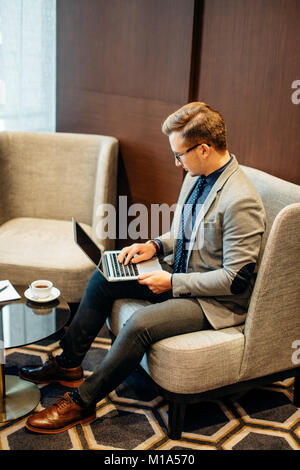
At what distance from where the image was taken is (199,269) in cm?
210

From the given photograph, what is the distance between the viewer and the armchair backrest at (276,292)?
73.4 inches

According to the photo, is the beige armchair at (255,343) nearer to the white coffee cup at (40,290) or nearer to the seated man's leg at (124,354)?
the seated man's leg at (124,354)

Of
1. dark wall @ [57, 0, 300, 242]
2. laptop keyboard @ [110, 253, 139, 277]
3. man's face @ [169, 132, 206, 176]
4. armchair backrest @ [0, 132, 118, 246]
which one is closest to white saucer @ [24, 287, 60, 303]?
laptop keyboard @ [110, 253, 139, 277]

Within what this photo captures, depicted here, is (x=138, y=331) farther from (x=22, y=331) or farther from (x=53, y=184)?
(x=53, y=184)

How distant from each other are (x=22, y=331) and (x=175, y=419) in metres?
0.66

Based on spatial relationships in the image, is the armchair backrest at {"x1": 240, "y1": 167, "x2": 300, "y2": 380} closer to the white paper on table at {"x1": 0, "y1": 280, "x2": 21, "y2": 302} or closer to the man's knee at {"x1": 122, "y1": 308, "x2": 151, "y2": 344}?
the man's knee at {"x1": 122, "y1": 308, "x2": 151, "y2": 344}

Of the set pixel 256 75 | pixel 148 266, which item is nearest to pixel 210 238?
pixel 148 266

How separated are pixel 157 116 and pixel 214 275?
130 centimetres

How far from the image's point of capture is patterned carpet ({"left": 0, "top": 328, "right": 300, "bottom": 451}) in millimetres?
2041

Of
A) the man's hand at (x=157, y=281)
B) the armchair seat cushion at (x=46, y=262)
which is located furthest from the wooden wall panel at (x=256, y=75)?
the armchair seat cushion at (x=46, y=262)

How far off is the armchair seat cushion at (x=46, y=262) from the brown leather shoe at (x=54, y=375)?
421mm

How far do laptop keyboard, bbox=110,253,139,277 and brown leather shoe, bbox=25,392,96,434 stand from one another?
517 mm

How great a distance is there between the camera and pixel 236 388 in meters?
2.10

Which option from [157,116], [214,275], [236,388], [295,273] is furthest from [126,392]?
[157,116]
